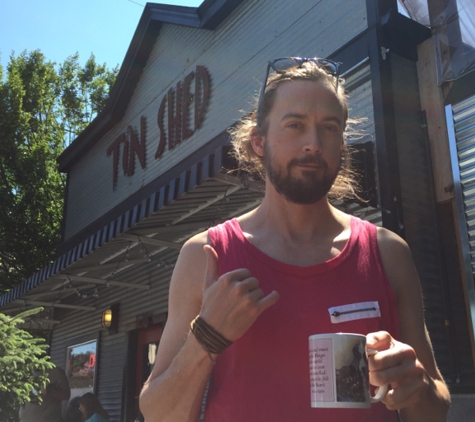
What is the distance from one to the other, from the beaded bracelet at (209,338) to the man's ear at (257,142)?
68 cm

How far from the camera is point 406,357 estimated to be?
1351mm

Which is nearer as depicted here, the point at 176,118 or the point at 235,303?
the point at 235,303

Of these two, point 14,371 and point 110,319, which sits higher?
point 110,319

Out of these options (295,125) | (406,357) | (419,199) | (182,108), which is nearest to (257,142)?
(295,125)

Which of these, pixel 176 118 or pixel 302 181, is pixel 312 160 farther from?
pixel 176 118

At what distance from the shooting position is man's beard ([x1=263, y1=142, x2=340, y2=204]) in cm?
167

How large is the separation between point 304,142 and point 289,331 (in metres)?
0.55

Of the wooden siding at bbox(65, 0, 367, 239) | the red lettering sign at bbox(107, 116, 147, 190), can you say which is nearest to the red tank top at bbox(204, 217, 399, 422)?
the wooden siding at bbox(65, 0, 367, 239)

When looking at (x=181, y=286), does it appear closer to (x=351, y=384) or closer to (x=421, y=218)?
(x=351, y=384)

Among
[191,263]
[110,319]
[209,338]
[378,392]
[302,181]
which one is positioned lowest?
[378,392]

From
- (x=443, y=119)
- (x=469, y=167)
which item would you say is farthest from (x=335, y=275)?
(x=443, y=119)

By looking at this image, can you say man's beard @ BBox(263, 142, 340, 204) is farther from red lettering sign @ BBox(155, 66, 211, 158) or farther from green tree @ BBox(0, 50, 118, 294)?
green tree @ BBox(0, 50, 118, 294)

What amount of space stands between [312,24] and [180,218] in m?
2.91

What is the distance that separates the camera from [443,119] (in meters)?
5.82
